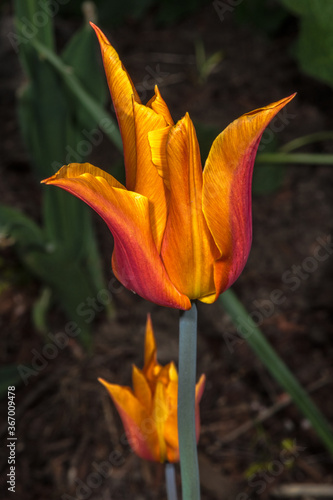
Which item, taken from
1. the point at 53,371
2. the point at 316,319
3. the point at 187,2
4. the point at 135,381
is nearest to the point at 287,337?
the point at 316,319

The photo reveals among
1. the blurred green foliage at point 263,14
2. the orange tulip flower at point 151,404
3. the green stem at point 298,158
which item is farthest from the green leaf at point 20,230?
the blurred green foliage at point 263,14

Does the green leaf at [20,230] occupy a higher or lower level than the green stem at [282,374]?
higher

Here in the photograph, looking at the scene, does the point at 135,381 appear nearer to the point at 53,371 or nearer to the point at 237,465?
the point at 237,465

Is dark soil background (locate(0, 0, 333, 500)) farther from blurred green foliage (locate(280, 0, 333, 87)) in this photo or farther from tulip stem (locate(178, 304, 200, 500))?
tulip stem (locate(178, 304, 200, 500))

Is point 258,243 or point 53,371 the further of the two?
point 258,243

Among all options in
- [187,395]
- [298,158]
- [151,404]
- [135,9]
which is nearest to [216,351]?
[298,158]

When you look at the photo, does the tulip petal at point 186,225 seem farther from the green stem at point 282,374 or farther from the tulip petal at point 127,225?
the green stem at point 282,374

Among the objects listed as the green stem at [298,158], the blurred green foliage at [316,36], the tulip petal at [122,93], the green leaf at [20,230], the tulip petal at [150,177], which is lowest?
the tulip petal at [150,177]

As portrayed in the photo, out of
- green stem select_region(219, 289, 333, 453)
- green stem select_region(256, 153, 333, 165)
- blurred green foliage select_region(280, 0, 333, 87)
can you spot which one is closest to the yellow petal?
green stem select_region(219, 289, 333, 453)
